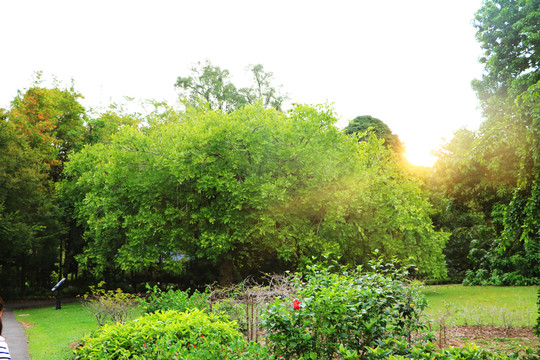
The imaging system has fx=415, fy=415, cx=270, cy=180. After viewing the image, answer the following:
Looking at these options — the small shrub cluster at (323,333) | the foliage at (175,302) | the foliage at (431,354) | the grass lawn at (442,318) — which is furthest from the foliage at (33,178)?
the foliage at (431,354)

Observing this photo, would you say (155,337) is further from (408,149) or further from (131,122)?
(408,149)

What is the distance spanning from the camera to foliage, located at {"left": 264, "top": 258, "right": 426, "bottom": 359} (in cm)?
484

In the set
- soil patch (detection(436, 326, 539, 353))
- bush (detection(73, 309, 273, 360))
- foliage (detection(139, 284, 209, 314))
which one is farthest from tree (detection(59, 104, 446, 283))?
bush (detection(73, 309, 273, 360))

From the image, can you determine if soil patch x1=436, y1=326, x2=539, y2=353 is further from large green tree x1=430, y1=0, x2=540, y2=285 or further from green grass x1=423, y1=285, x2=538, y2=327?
large green tree x1=430, y1=0, x2=540, y2=285

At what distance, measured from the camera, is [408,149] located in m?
35.0

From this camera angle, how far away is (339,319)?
4898 mm

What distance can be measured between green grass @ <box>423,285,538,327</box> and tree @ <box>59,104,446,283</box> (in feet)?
10.9

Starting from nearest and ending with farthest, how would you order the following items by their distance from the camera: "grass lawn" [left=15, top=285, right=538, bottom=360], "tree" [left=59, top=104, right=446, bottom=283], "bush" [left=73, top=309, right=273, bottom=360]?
1. "bush" [left=73, top=309, right=273, bottom=360]
2. "grass lawn" [left=15, top=285, right=538, bottom=360]
3. "tree" [left=59, top=104, right=446, bottom=283]

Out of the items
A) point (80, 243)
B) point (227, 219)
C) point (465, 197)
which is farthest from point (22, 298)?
point (465, 197)

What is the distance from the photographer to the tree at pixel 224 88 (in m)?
33.9

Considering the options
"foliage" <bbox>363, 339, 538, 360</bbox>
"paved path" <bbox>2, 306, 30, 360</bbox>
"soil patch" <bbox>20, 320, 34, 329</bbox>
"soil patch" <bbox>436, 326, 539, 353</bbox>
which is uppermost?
"foliage" <bbox>363, 339, 538, 360</bbox>

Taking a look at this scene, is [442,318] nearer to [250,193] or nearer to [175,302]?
[175,302]

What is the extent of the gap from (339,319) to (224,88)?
31065 mm

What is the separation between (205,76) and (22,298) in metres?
20.6
